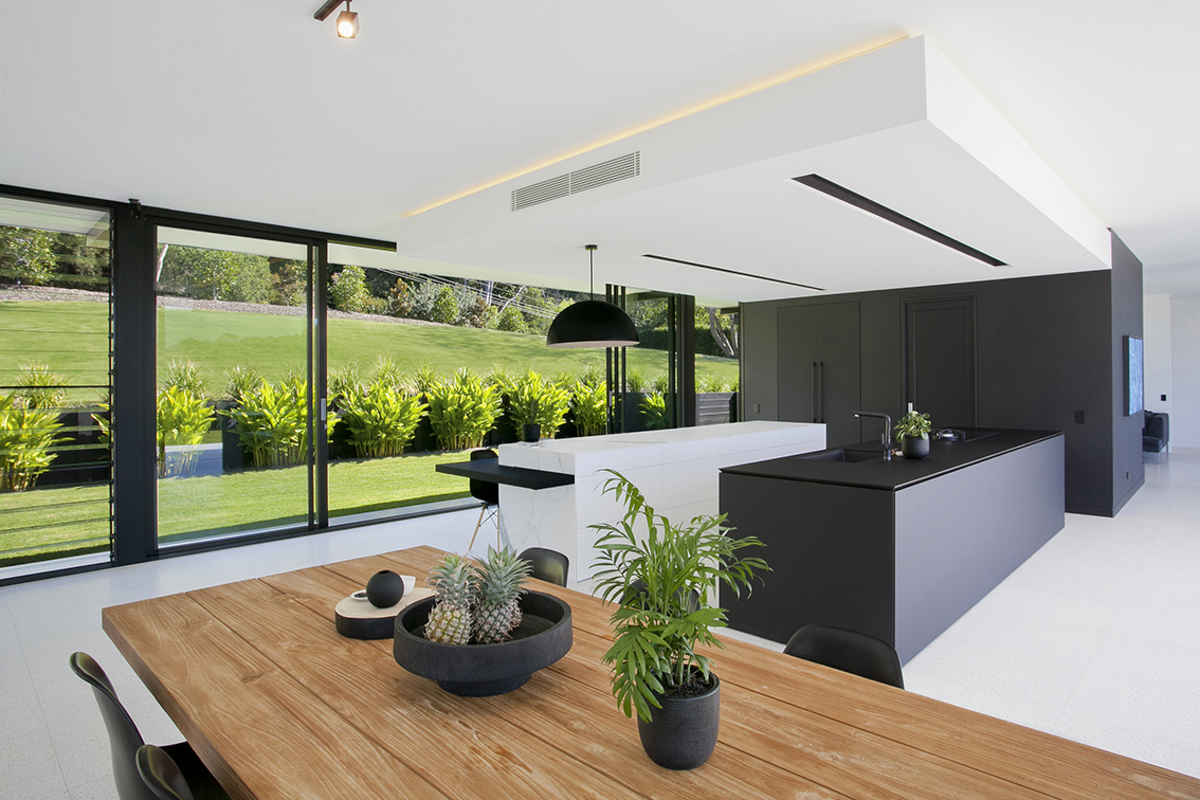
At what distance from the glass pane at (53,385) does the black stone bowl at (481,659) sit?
15.4ft

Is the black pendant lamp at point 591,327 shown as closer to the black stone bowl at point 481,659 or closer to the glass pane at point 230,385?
the glass pane at point 230,385

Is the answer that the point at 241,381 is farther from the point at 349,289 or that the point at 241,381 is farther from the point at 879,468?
the point at 879,468

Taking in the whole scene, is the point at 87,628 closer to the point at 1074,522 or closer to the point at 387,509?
the point at 387,509

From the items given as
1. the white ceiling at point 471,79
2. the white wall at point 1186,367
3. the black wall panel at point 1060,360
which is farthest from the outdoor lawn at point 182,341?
the white wall at point 1186,367

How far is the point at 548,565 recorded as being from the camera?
8.30 feet

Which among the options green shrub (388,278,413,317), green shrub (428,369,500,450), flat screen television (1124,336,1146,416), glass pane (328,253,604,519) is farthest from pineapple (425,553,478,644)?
green shrub (388,278,413,317)

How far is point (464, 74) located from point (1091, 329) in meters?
6.40

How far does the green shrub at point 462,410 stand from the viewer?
9.17 meters

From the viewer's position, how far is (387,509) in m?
7.52

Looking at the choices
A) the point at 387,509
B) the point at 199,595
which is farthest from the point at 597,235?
the point at 387,509

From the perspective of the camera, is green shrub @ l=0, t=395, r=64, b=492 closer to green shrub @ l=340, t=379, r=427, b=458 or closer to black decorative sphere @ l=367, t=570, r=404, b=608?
green shrub @ l=340, t=379, r=427, b=458

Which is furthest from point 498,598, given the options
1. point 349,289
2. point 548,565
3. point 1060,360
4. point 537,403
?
point 349,289

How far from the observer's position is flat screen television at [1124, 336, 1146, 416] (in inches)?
267

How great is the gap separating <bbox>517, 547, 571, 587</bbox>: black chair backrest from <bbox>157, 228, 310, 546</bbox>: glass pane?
157 inches
